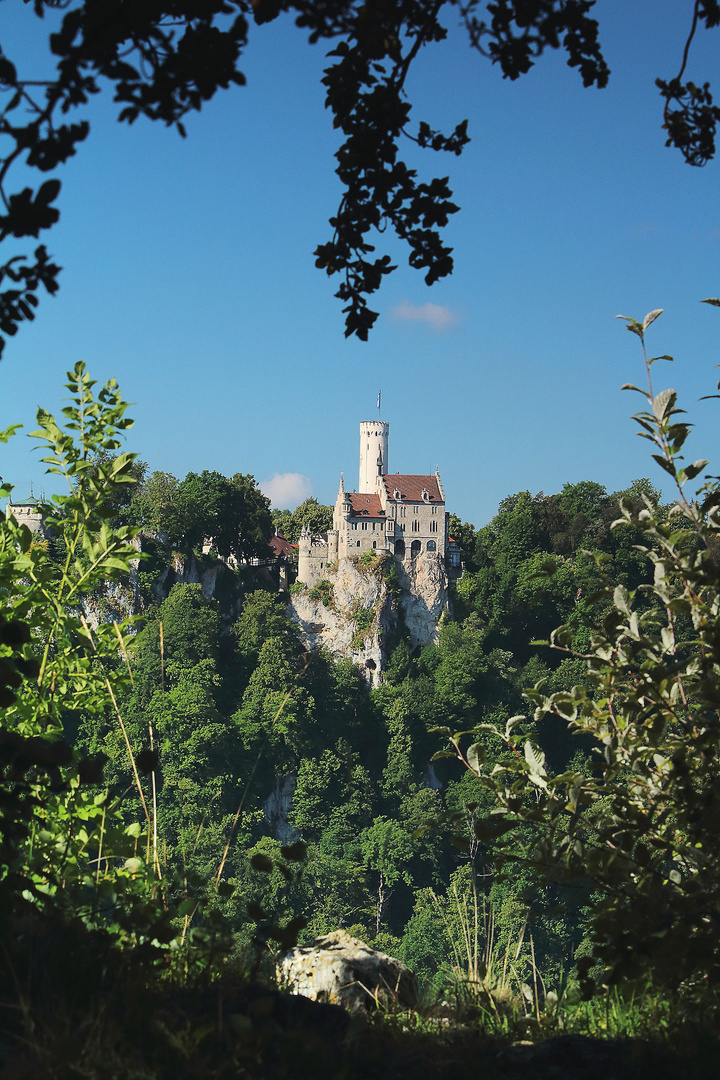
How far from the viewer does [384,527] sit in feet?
189

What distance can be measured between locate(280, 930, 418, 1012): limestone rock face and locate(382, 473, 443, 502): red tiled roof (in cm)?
5418

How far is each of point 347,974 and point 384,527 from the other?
174ft

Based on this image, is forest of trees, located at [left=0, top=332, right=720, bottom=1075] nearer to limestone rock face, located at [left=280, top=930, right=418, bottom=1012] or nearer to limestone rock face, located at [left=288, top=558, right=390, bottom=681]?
limestone rock face, located at [left=280, top=930, right=418, bottom=1012]

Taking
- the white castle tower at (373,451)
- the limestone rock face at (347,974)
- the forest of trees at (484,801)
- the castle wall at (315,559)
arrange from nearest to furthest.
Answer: the forest of trees at (484,801) → the limestone rock face at (347,974) → the castle wall at (315,559) → the white castle tower at (373,451)

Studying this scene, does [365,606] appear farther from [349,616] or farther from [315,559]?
[315,559]

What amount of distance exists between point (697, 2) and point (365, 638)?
172 ft

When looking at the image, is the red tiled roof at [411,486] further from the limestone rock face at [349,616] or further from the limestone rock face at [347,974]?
the limestone rock face at [347,974]

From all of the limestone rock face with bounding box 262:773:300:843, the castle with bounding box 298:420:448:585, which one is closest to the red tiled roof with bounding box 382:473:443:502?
the castle with bounding box 298:420:448:585

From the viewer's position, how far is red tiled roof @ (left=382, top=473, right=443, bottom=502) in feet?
195

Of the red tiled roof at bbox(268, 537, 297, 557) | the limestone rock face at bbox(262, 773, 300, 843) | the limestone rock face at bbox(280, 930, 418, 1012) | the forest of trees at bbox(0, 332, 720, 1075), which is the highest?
the red tiled roof at bbox(268, 537, 297, 557)

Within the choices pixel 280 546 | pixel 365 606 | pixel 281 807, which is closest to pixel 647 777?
pixel 281 807

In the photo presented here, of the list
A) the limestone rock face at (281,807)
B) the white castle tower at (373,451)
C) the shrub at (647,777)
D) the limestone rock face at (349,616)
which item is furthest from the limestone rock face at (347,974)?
the white castle tower at (373,451)

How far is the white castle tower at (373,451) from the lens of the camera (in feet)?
242

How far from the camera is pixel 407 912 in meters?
50.5
